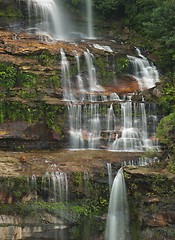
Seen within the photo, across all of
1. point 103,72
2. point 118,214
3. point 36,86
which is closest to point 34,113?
point 36,86

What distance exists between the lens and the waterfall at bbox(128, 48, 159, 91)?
20877 millimetres

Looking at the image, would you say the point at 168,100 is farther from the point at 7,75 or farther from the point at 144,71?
the point at 7,75

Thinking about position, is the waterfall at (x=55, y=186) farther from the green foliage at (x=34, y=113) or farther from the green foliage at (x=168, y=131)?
the green foliage at (x=34, y=113)

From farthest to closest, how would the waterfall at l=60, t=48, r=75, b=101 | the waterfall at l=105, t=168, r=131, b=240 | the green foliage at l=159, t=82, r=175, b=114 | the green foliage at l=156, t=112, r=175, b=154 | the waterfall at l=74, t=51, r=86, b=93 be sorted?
the waterfall at l=74, t=51, r=86, b=93, the waterfall at l=60, t=48, r=75, b=101, the green foliage at l=159, t=82, r=175, b=114, the green foliage at l=156, t=112, r=175, b=154, the waterfall at l=105, t=168, r=131, b=240

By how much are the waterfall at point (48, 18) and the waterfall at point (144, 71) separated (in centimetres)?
671

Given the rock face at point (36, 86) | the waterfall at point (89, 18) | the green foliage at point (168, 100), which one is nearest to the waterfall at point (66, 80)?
the rock face at point (36, 86)

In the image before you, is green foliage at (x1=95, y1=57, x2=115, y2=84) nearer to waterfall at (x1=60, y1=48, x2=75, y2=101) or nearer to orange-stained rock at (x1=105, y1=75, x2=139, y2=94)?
orange-stained rock at (x1=105, y1=75, x2=139, y2=94)

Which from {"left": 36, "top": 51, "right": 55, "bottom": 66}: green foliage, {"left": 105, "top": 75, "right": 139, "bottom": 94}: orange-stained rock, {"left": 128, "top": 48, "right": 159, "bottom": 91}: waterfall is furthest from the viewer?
{"left": 128, "top": 48, "right": 159, "bottom": 91}: waterfall

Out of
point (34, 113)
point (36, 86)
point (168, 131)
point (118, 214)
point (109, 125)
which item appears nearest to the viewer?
point (118, 214)

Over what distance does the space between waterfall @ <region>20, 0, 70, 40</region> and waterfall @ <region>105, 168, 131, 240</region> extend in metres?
15.5

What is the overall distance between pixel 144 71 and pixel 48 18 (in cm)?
977

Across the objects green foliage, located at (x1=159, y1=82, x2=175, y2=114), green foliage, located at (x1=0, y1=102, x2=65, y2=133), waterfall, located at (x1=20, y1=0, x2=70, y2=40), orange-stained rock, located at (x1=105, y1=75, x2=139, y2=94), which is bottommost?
green foliage, located at (x1=0, y1=102, x2=65, y2=133)

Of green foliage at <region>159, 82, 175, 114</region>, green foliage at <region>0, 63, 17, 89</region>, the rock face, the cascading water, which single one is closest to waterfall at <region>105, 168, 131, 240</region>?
the cascading water

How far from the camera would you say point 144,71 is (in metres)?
21.5
